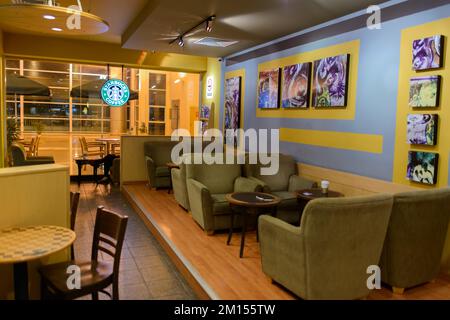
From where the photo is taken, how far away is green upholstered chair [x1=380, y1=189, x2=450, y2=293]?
3029 mm

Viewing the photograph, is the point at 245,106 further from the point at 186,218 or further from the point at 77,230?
the point at 77,230

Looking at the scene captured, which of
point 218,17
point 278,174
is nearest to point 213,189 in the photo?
point 278,174

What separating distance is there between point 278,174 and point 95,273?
A: 344 centimetres

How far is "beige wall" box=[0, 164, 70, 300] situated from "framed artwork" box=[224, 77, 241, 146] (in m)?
4.78

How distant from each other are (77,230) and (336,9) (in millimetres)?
4415

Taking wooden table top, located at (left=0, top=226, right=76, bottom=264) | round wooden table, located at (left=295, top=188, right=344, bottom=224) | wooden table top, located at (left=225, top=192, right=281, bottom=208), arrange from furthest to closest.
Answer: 1. round wooden table, located at (left=295, top=188, right=344, bottom=224)
2. wooden table top, located at (left=225, top=192, right=281, bottom=208)
3. wooden table top, located at (left=0, top=226, right=76, bottom=264)

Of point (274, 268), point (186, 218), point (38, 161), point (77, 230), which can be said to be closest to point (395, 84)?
point (274, 268)

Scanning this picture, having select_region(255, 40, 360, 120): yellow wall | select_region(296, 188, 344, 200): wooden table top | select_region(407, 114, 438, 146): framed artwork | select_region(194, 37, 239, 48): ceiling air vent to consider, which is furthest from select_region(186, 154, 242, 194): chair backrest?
select_region(407, 114, 438, 146): framed artwork

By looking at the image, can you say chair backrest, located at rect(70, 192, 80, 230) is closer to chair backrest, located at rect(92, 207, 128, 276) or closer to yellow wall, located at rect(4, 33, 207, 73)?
chair backrest, located at rect(92, 207, 128, 276)

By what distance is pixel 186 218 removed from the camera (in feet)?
17.5

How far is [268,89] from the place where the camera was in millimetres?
6395

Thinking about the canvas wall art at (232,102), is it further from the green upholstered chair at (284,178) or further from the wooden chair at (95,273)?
the wooden chair at (95,273)

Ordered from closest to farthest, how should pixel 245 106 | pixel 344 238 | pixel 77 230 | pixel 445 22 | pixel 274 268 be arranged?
pixel 344 238 → pixel 274 268 → pixel 445 22 → pixel 77 230 → pixel 245 106

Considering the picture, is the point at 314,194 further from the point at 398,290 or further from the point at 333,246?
the point at 333,246
